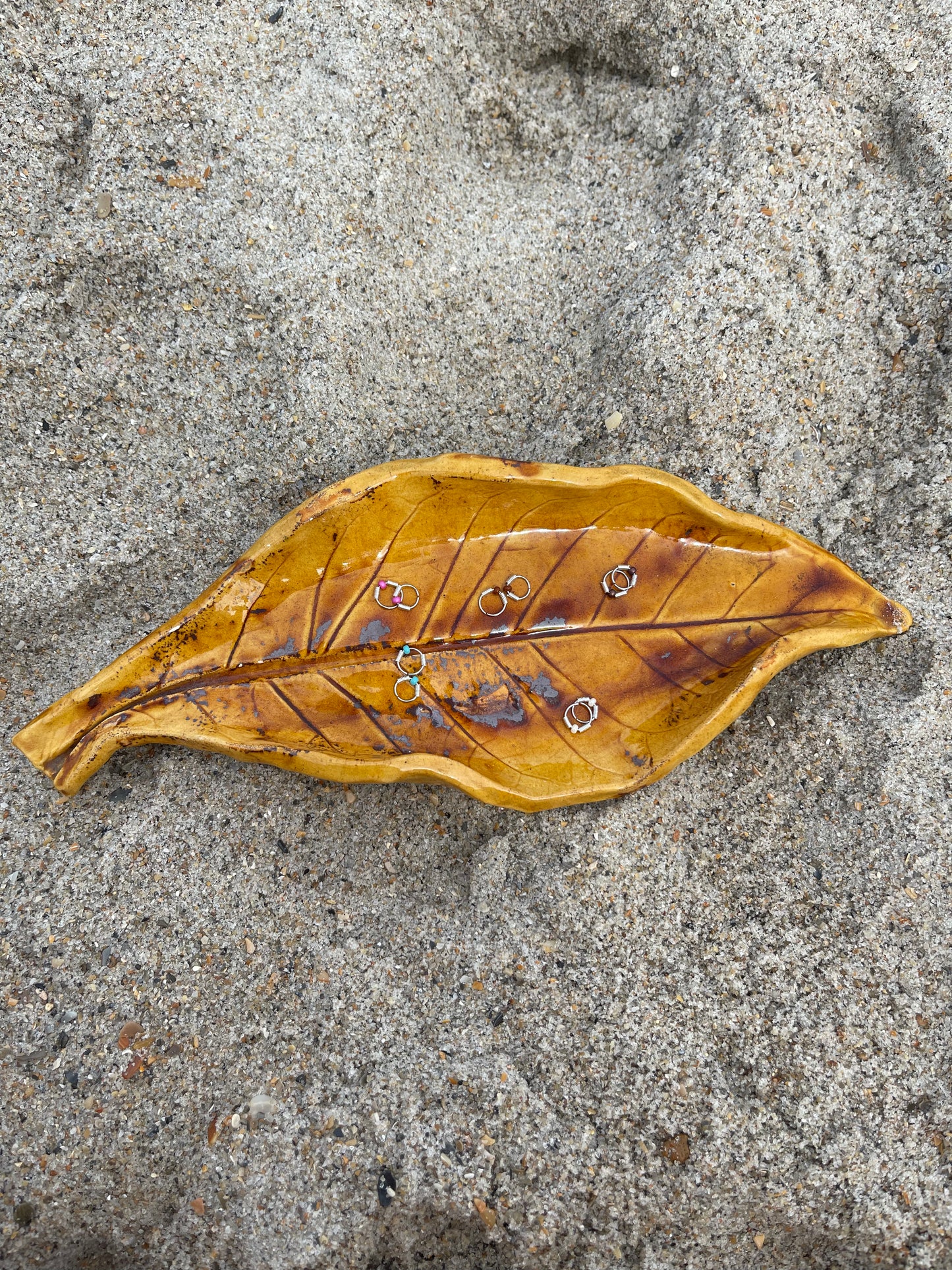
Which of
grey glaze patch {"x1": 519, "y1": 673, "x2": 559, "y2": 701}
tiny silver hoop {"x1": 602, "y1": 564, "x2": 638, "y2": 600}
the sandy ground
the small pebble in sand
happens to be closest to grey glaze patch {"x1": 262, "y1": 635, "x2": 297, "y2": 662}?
the sandy ground

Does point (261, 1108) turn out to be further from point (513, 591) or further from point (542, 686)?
point (513, 591)

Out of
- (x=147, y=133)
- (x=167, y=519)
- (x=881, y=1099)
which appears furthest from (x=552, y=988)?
(x=147, y=133)

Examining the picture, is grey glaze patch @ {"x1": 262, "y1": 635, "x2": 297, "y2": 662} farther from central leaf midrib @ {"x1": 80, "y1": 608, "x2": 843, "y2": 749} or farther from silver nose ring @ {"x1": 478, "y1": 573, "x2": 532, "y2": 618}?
silver nose ring @ {"x1": 478, "y1": 573, "x2": 532, "y2": 618}

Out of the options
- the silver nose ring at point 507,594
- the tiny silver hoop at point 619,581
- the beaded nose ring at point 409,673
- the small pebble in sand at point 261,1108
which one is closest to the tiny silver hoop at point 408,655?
the beaded nose ring at point 409,673

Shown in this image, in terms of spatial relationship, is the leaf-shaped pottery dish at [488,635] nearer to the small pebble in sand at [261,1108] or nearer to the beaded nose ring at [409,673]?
the beaded nose ring at [409,673]

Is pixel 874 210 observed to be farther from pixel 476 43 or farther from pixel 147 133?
pixel 147 133

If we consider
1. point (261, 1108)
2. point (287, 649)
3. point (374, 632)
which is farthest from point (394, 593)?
point (261, 1108)
